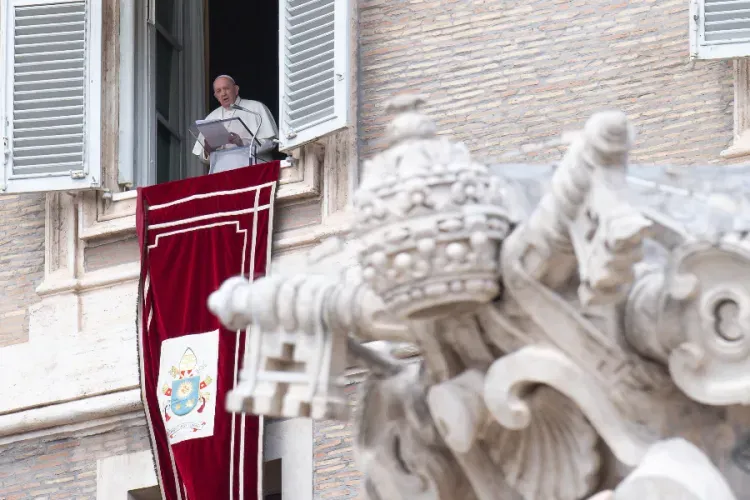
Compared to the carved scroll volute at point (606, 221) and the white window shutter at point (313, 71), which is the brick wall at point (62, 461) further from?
the carved scroll volute at point (606, 221)

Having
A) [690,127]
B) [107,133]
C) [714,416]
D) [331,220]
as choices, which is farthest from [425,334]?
[107,133]

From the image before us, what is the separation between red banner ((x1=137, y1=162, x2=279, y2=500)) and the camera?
13148mm

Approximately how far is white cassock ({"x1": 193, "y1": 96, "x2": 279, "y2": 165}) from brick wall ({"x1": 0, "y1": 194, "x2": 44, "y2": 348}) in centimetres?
80

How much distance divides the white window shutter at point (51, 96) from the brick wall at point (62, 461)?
1.16m

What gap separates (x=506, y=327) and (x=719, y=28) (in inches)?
226

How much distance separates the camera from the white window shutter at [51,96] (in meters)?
14.0

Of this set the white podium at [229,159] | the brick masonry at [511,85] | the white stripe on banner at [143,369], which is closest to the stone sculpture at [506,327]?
the brick masonry at [511,85]

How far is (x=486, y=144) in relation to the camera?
12898 mm

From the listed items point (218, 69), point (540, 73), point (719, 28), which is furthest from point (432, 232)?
point (218, 69)

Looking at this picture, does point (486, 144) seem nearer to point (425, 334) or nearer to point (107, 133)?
point (107, 133)

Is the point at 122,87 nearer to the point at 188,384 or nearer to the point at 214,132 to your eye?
the point at 214,132

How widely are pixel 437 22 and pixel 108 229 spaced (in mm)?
1869

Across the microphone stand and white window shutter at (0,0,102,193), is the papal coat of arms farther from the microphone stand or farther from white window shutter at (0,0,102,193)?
the microphone stand

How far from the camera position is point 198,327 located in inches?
530
